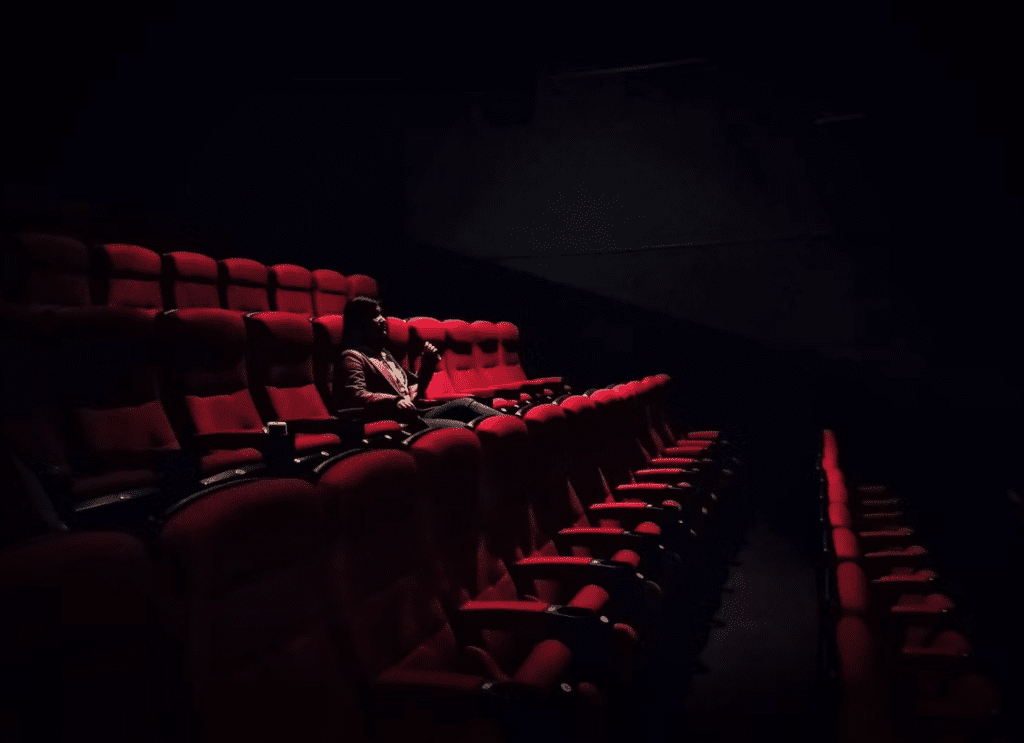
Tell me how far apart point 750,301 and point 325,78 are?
1658mm

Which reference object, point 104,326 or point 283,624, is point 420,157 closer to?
point 104,326

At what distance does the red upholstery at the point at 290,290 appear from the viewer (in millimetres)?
2137

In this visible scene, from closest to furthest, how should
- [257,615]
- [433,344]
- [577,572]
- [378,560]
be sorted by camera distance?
[257,615] → [378,560] → [577,572] → [433,344]

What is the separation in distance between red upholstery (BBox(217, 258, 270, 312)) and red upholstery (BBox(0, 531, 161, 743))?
68.1 inches

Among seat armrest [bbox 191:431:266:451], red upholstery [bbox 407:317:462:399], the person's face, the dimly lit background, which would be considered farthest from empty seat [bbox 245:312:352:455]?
the dimly lit background

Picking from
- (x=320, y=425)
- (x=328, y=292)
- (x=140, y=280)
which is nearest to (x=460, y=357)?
(x=328, y=292)

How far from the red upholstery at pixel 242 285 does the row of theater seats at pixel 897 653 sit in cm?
157

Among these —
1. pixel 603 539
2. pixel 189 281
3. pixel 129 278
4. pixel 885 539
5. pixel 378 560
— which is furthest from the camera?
pixel 189 281

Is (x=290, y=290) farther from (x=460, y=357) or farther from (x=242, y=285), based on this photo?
(x=460, y=357)

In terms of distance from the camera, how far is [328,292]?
7.59 ft

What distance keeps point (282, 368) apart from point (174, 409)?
8.6 inches

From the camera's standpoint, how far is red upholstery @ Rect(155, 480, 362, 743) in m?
0.39

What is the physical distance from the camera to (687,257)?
8.05 feet

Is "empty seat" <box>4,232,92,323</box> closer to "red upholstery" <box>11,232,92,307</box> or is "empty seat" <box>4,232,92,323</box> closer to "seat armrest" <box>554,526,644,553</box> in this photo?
"red upholstery" <box>11,232,92,307</box>
